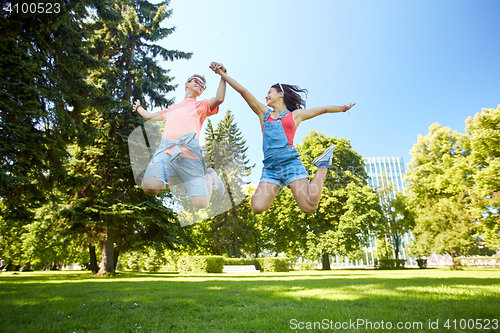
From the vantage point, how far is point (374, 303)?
701cm

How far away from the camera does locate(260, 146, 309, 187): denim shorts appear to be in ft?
11.8

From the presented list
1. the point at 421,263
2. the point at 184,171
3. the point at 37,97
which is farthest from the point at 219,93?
the point at 421,263

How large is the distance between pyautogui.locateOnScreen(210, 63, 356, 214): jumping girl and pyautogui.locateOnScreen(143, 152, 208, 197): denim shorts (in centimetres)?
72

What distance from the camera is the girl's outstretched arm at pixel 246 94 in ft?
12.7

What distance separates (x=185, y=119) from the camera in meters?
3.87

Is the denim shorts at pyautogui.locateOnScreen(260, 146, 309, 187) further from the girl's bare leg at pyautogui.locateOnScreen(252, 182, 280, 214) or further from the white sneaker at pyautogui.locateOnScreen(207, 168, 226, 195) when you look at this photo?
the white sneaker at pyautogui.locateOnScreen(207, 168, 226, 195)

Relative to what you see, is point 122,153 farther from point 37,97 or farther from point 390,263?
point 390,263

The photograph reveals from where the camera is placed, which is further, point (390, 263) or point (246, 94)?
point (390, 263)

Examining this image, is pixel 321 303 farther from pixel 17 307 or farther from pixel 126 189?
pixel 126 189

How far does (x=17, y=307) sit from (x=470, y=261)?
47191 mm

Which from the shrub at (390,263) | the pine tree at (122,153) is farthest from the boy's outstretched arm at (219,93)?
the shrub at (390,263)

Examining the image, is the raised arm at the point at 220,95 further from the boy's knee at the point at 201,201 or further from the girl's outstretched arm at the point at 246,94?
the boy's knee at the point at 201,201

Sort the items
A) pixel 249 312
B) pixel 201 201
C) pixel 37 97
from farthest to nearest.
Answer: pixel 37 97, pixel 249 312, pixel 201 201

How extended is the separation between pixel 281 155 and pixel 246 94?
3.21ft
